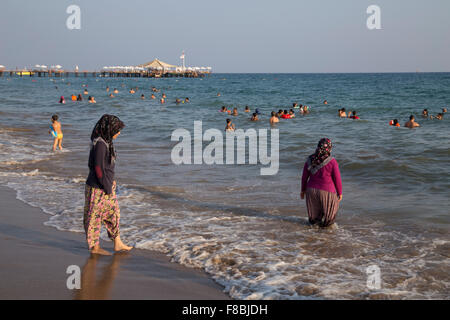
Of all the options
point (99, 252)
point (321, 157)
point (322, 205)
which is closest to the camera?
point (99, 252)

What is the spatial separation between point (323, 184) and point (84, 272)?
3371 millimetres

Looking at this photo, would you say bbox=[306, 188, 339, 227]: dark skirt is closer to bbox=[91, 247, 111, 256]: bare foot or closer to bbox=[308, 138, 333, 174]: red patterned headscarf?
bbox=[308, 138, 333, 174]: red patterned headscarf

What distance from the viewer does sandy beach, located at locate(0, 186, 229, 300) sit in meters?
4.05

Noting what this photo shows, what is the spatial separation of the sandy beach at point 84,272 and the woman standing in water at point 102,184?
0.29 m

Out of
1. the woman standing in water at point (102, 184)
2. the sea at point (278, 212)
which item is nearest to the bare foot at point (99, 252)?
the woman standing in water at point (102, 184)

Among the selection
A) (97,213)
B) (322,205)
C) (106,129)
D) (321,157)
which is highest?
(106,129)

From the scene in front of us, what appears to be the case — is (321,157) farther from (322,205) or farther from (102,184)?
(102,184)

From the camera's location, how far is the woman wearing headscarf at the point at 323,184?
241 inches

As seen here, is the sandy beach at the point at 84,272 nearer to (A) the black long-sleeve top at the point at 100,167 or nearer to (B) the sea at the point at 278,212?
(B) the sea at the point at 278,212

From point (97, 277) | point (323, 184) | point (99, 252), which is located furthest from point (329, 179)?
point (97, 277)

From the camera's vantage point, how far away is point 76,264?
4.76 m

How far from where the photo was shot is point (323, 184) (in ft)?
20.3

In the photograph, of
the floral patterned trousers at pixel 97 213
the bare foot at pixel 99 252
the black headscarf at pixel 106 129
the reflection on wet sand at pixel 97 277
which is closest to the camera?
the reflection on wet sand at pixel 97 277
